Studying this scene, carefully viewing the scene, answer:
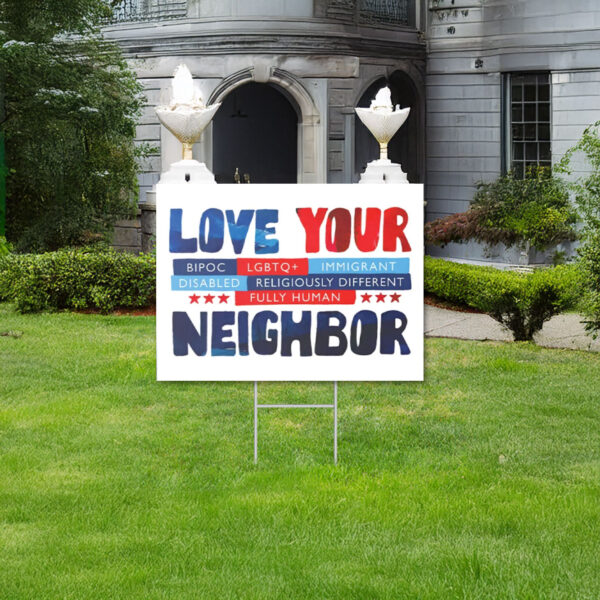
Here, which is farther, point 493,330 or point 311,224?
point 493,330

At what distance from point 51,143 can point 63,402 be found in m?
10.9

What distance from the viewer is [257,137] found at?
27812 mm

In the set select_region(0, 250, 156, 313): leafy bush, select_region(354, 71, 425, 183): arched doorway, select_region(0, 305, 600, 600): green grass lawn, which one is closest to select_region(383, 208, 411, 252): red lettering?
select_region(0, 305, 600, 600): green grass lawn

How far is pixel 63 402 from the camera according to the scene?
10633mm

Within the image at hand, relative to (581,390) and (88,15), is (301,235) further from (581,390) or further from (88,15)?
(88,15)

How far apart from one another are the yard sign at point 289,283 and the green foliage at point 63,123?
12.0 metres

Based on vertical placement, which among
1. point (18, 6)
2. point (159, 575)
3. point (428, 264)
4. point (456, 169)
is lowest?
point (159, 575)

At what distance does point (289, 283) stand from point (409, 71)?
15.8 m

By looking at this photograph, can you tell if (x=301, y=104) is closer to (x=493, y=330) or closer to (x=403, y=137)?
(x=403, y=137)

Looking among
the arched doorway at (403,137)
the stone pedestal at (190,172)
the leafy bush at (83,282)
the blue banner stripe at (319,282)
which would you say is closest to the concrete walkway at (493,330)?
the leafy bush at (83,282)

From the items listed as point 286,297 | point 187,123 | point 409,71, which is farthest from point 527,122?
point 286,297

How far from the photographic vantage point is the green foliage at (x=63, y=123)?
2003 centimetres

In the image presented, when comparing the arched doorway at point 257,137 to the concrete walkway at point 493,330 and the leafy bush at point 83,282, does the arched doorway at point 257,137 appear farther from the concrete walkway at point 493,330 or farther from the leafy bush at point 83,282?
the concrete walkway at point 493,330

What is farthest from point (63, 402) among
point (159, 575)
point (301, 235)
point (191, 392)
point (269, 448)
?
point (159, 575)
